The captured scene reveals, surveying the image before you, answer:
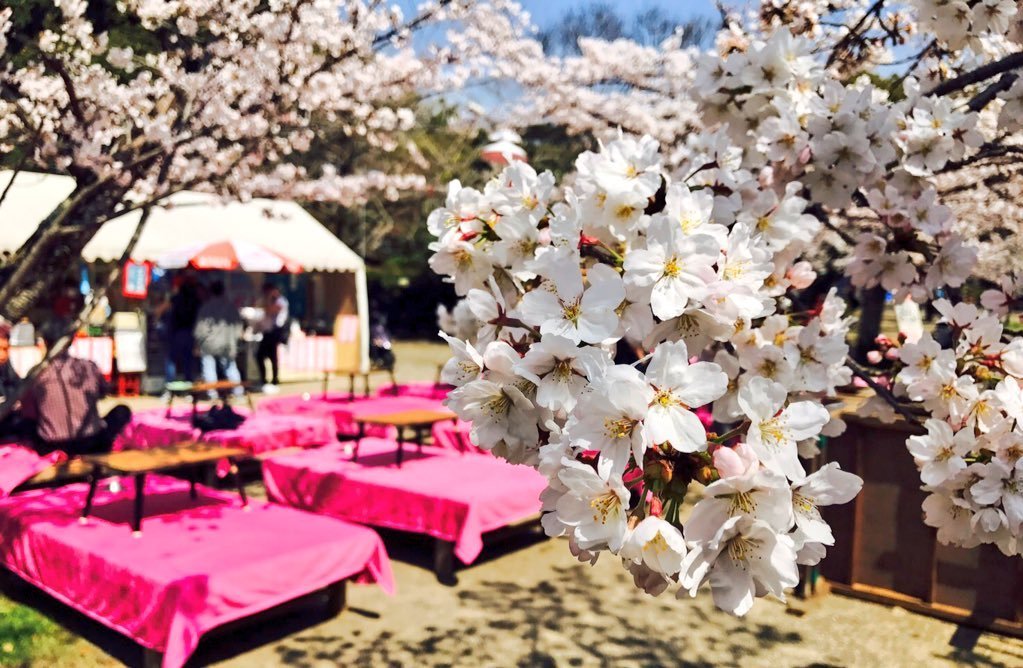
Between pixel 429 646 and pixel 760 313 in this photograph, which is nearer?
pixel 760 313

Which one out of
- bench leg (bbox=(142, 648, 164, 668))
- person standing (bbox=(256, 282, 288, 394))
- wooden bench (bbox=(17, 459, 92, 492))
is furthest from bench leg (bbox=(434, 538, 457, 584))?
person standing (bbox=(256, 282, 288, 394))

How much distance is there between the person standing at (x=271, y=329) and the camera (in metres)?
14.5

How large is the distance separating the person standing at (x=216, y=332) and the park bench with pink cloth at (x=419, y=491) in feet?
17.3

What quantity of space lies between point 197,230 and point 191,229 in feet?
0.39

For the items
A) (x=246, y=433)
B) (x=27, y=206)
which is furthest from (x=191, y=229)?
(x=246, y=433)

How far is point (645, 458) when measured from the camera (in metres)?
1.60

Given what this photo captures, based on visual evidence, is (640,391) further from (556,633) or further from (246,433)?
(246,433)

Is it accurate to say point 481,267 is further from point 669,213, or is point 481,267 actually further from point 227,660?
point 227,660

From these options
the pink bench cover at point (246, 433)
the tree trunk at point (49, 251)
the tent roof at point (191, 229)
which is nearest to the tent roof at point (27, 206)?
the tent roof at point (191, 229)

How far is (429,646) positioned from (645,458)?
13.1 feet

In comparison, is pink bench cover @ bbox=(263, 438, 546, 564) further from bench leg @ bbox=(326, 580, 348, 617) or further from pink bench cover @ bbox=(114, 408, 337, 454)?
pink bench cover @ bbox=(114, 408, 337, 454)

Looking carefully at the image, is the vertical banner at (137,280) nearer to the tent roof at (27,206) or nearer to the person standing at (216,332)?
the tent roof at (27,206)

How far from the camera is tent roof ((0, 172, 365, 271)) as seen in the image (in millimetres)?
12133

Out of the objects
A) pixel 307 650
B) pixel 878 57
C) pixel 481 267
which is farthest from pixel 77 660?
pixel 878 57
